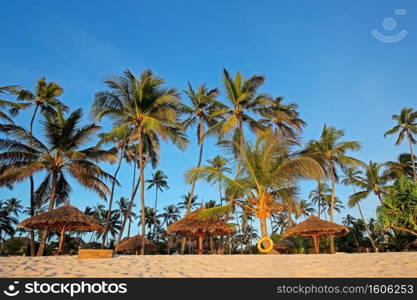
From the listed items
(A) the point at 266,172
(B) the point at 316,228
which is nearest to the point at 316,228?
(B) the point at 316,228

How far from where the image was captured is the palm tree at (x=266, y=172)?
12.0 metres

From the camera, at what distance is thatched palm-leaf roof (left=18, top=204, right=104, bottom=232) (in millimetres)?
11430

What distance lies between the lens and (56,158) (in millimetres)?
14344

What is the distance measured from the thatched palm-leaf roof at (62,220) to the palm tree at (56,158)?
1.46 meters

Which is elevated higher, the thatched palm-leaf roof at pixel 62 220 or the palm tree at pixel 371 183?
the palm tree at pixel 371 183

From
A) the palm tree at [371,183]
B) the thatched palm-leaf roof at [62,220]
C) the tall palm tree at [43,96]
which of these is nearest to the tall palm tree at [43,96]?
the tall palm tree at [43,96]

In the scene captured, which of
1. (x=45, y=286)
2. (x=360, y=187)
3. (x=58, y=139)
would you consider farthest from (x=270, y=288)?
(x=360, y=187)

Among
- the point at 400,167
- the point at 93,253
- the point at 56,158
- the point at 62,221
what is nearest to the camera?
the point at 93,253

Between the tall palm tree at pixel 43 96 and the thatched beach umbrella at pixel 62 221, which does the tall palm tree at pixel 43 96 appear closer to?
the tall palm tree at pixel 43 96

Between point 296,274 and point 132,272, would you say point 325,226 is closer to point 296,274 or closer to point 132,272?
point 296,274

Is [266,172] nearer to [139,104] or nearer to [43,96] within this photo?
[139,104]

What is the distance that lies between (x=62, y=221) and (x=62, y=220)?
0.48 ft

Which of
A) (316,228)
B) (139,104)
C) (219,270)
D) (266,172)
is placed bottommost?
(219,270)

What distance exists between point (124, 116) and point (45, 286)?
11199mm
